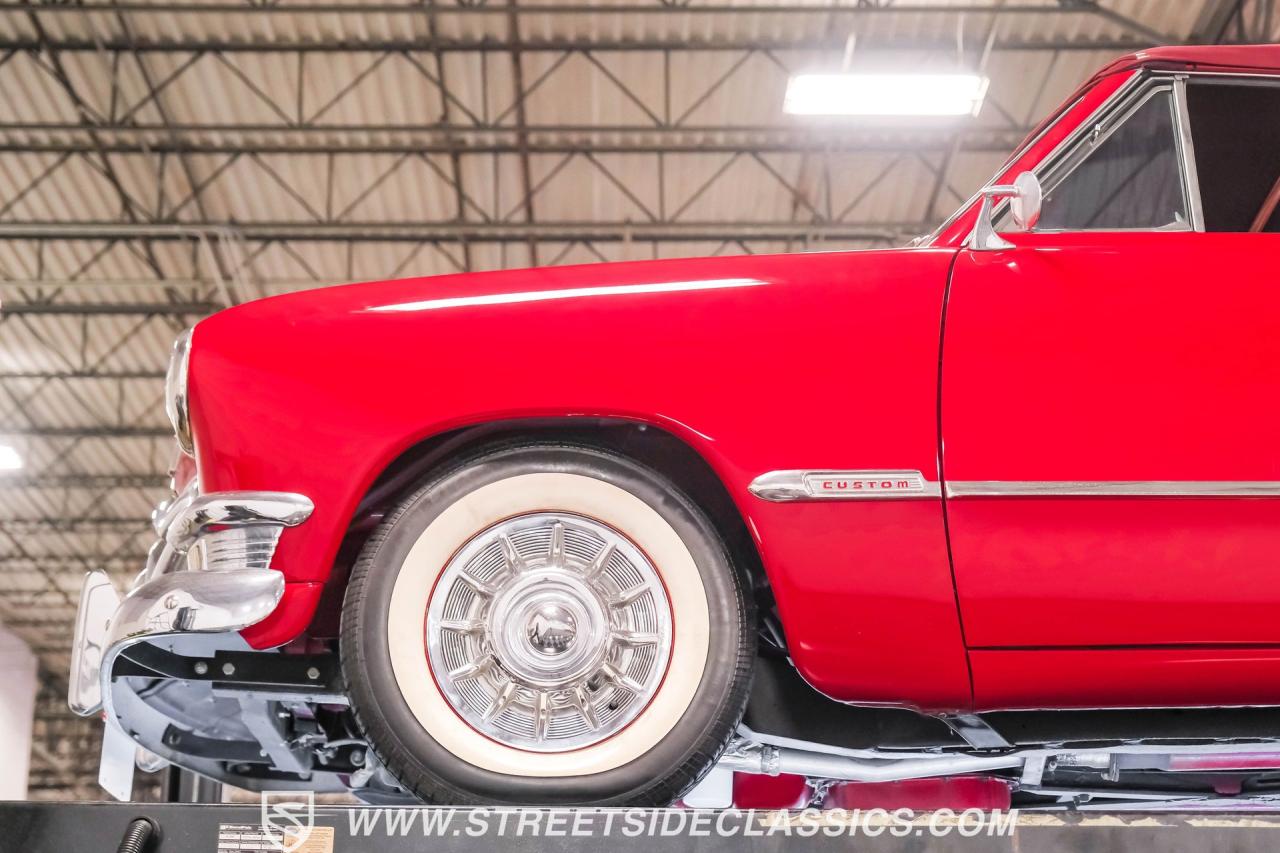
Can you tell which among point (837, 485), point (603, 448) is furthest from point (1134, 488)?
point (603, 448)

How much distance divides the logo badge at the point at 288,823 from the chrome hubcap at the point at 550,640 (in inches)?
15.5

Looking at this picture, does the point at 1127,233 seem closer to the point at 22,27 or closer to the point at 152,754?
the point at 152,754

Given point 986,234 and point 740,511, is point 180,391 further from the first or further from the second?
point 986,234

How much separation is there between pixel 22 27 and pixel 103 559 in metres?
13.4

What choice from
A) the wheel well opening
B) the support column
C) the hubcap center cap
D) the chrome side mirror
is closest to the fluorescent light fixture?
the chrome side mirror

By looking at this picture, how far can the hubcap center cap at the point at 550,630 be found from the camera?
2154 mm

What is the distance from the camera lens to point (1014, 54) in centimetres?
1194

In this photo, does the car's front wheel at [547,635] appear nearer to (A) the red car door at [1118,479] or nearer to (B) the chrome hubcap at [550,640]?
(B) the chrome hubcap at [550,640]

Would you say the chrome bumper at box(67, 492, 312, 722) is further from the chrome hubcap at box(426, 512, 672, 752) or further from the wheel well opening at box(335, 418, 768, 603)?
the chrome hubcap at box(426, 512, 672, 752)

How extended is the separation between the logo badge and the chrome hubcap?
393 millimetres

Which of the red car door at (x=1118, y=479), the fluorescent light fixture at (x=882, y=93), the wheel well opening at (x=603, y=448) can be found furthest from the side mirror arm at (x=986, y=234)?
the fluorescent light fixture at (x=882, y=93)

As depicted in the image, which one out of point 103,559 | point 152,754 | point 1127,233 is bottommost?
point 152,754

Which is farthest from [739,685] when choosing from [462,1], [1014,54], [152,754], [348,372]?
[1014,54]

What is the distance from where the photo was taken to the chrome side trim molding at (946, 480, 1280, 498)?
2.10 metres
